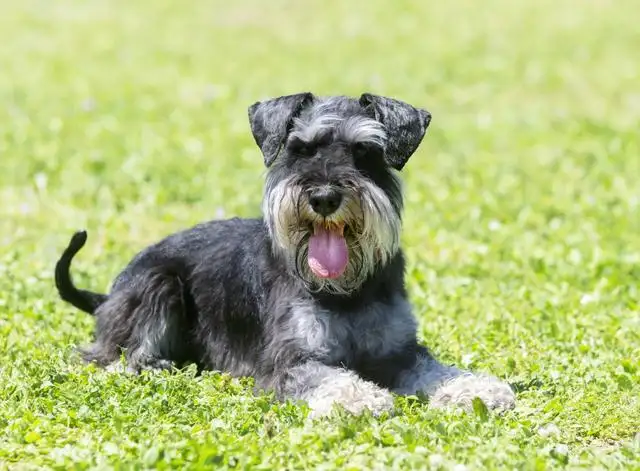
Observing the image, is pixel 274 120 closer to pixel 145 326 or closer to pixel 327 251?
pixel 327 251

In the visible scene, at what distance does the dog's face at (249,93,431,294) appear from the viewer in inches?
258

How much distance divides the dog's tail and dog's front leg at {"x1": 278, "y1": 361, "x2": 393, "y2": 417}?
6.82 ft

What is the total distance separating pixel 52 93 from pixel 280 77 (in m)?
4.01

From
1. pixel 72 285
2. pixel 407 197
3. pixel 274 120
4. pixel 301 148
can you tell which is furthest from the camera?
pixel 407 197

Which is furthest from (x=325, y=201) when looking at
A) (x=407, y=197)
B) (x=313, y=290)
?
(x=407, y=197)

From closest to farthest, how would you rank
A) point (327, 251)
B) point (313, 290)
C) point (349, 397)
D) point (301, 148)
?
point (349, 397)
point (327, 251)
point (301, 148)
point (313, 290)

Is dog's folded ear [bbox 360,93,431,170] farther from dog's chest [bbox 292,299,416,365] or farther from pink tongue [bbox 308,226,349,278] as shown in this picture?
dog's chest [bbox 292,299,416,365]

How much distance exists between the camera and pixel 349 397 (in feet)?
21.2

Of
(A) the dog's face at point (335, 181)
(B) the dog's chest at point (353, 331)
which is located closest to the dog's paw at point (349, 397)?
(B) the dog's chest at point (353, 331)

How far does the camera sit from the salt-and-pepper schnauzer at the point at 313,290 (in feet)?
21.7

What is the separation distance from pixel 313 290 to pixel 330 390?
0.71 metres

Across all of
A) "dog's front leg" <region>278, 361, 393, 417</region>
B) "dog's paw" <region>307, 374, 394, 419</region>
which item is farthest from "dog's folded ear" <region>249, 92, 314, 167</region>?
"dog's paw" <region>307, 374, 394, 419</region>

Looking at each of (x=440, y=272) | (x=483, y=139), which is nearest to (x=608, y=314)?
(x=440, y=272)

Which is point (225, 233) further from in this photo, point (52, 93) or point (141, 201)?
point (52, 93)
